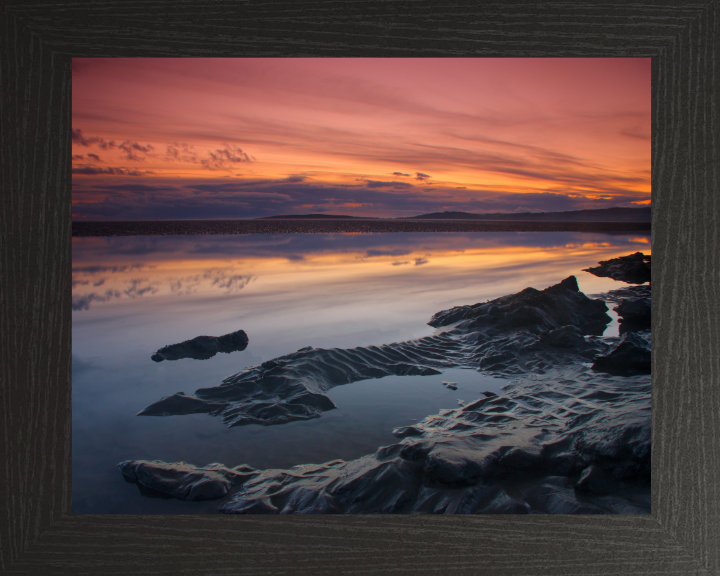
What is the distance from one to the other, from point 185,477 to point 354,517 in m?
0.58

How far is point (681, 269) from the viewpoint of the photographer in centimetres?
139

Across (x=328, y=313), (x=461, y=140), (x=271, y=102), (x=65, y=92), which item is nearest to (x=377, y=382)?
(x=328, y=313)

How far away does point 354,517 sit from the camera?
1.36m

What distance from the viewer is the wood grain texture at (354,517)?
1344mm

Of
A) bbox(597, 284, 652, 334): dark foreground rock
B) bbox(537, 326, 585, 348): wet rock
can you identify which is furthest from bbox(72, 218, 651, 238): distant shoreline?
bbox(537, 326, 585, 348): wet rock

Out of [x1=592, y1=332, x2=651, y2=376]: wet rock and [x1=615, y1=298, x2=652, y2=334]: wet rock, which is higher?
[x1=615, y1=298, x2=652, y2=334]: wet rock

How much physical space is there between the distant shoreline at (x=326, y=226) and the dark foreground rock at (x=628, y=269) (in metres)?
0.10

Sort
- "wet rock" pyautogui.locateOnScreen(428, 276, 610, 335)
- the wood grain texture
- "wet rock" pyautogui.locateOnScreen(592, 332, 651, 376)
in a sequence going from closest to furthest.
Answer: the wood grain texture, "wet rock" pyautogui.locateOnScreen(592, 332, 651, 376), "wet rock" pyautogui.locateOnScreen(428, 276, 610, 335)

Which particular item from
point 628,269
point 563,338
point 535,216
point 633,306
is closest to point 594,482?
point 563,338

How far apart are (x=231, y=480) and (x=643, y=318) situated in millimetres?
1498

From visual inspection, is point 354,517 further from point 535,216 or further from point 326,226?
point 535,216

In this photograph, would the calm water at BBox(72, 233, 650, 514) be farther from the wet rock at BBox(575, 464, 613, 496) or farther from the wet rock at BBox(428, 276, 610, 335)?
the wet rock at BBox(575, 464, 613, 496)

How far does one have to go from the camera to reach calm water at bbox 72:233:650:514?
1.44m

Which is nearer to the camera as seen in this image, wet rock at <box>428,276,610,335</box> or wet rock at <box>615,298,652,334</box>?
wet rock at <box>615,298,652,334</box>
